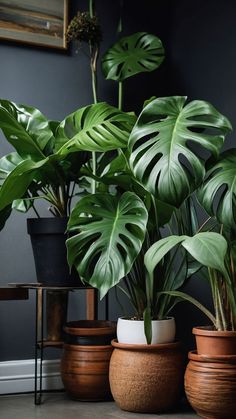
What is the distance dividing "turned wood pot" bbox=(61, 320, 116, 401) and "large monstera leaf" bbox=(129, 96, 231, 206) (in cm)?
83

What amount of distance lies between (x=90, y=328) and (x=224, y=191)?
95 cm

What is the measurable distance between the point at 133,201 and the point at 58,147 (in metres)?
0.39

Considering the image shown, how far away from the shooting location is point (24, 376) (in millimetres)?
2969

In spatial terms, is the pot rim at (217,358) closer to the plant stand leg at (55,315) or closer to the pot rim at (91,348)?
the pot rim at (91,348)

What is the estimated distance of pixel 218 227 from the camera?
8.50ft

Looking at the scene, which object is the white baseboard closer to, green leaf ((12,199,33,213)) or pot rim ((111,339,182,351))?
pot rim ((111,339,182,351))

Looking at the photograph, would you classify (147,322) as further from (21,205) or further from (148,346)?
(21,205)

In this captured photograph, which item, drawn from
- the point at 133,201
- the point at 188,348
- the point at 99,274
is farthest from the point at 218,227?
the point at 188,348

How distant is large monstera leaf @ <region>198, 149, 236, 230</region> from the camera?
2.10 m

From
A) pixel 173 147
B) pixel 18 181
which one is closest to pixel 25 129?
pixel 18 181

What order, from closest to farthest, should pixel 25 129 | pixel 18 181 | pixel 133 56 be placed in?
pixel 18 181, pixel 25 129, pixel 133 56

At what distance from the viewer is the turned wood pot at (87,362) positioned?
2695 mm

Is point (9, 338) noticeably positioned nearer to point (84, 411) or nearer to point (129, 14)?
point (84, 411)

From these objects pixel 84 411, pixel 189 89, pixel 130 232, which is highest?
pixel 189 89
